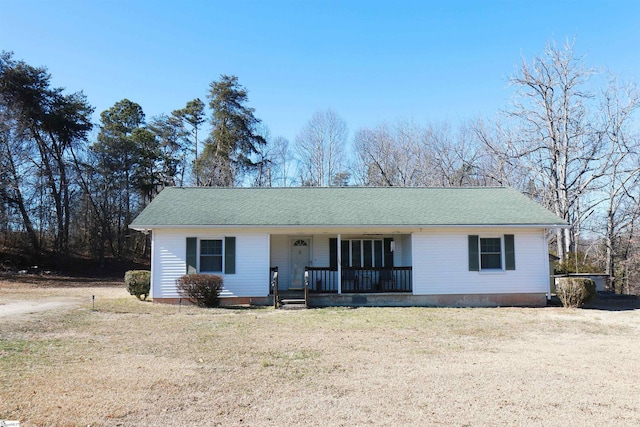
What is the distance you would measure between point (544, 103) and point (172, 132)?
27936mm

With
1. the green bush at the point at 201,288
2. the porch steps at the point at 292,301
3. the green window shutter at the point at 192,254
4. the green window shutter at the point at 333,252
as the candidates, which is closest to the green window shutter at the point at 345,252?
the green window shutter at the point at 333,252

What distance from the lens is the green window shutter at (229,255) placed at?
14797 mm

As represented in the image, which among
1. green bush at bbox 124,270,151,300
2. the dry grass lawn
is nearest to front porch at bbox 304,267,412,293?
the dry grass lawn

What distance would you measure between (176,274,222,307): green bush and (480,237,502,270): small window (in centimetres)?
881

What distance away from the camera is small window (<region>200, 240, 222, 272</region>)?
14.9 meters

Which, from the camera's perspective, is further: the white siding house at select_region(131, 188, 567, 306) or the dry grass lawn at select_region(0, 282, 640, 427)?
the white siding house at select_region(131, 188, 567, 306)

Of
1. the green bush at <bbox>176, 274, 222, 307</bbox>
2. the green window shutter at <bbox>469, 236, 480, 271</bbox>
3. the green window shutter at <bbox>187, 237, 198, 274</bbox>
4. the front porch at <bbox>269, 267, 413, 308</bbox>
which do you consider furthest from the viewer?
the green window shutter at <bbox>469, 236, 480, 271</bbox>

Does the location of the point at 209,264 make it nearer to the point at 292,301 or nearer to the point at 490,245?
the point at 292,301

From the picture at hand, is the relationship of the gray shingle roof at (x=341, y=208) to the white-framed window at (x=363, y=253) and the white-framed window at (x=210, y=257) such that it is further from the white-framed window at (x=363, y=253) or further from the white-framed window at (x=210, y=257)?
the white-framed window at (x=363, y=253)

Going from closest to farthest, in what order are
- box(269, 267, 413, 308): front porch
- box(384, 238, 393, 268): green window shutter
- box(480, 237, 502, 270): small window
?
box(269, 267, 413, 308): front porch < box(480, 237, 502, 270): small window < box(384, 238, 393, 268): green window shutter

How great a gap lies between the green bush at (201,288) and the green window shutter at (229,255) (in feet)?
1.89

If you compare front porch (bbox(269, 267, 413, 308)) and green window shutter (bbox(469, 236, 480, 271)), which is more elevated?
green window shutter (bbox(469, 236, 480, 271))

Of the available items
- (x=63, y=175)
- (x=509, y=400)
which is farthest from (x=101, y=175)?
(x=509, y=400)

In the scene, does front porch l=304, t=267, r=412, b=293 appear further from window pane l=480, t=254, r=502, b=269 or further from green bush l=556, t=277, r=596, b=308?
green bush l=556, t=277, r=596, b=308
